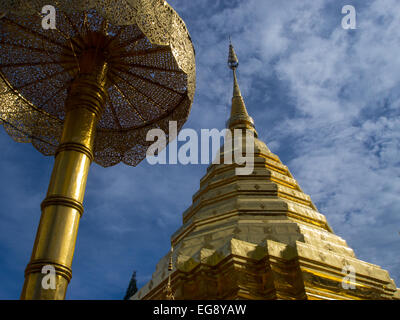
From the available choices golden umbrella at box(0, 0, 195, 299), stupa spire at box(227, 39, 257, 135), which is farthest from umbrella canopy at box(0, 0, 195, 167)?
stupa spire at box(227, 39, 257, 135)

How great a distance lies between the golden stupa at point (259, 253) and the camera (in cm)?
701

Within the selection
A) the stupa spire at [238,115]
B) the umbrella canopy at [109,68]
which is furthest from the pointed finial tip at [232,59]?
the umbrella canopy at [109,68]

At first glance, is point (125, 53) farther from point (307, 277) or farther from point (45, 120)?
point (307, 277)

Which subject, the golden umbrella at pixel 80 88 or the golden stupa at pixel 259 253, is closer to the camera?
the golden umbrella at pixel 80 88

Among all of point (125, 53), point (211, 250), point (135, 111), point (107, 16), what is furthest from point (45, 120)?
point (211, 250)

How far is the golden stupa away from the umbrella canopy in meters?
2.45

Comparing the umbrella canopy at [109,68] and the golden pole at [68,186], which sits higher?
the umbrella canopy at [109,68]

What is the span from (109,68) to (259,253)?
4304mm

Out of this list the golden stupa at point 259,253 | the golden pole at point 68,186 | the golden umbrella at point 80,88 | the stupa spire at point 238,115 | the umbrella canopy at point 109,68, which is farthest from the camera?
the stupa spire at point 238,115

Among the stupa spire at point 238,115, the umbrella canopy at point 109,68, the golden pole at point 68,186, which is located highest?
the stupa spire at point 238,115

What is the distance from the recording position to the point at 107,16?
4.27m

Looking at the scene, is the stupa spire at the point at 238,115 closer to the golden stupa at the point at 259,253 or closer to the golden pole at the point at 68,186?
the golden stupa at the point at 259,253

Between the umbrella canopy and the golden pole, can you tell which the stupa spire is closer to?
the umbrella canopy
